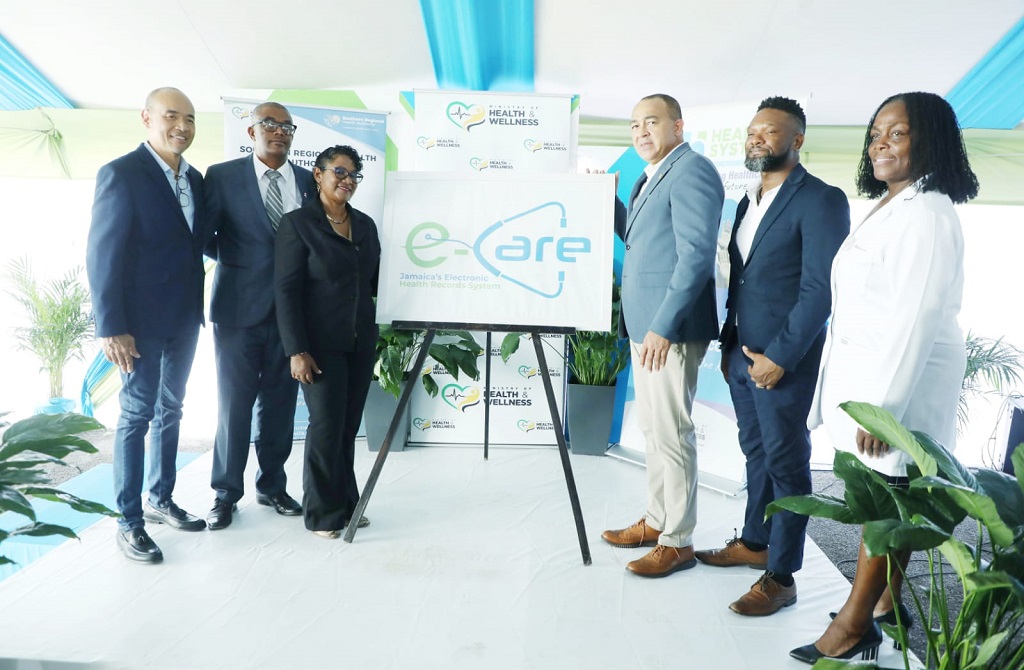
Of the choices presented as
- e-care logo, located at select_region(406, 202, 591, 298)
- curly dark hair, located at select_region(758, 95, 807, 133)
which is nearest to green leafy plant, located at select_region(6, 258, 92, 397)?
e-care logo, located at select_region(406, 202, 591, 298)

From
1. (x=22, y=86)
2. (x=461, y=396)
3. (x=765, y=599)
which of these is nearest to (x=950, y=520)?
(x=765, y=599)

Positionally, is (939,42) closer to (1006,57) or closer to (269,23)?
(1006,57)

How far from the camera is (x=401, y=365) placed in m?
3.83

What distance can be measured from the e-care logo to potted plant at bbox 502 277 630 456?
144cm

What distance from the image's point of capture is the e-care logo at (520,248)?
2559 millimetres

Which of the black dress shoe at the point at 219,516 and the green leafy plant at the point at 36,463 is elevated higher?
the green leafy plant at the point at 36,463

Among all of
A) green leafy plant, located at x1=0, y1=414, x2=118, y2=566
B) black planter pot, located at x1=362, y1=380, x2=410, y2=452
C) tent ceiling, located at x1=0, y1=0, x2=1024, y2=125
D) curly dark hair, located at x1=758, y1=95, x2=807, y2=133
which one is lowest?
black planter pot, located at x1=362, y1=380, x2=410, y2=452

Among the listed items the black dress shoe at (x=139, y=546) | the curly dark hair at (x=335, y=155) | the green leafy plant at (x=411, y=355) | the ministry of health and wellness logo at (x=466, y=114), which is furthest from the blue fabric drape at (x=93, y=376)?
the curly dark hair at (x=335, y=155)

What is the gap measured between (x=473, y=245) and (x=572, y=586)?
4.29 ft

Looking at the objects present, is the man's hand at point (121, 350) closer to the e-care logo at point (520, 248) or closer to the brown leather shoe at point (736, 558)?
the e-care logo at point (520, 248)

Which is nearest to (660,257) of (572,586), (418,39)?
(572,586)

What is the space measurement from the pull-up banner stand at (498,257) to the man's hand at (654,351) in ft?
0.72

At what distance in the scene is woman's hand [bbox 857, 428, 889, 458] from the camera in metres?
1.79

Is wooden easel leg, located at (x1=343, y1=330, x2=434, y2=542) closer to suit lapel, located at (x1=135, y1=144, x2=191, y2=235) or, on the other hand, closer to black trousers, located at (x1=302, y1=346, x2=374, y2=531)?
black trousers, located at (x1=302, y1=346, x2=374, y2=531)
